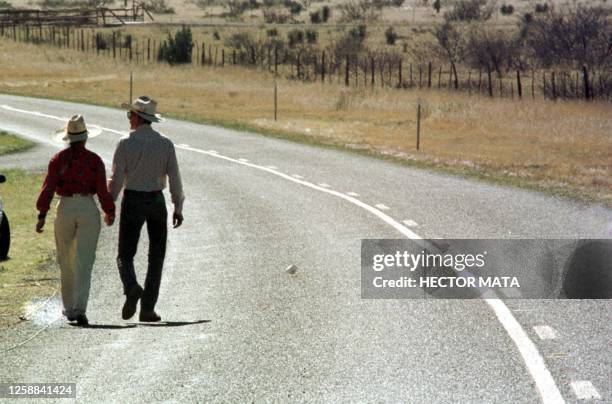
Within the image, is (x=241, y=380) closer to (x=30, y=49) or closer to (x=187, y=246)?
(x=187, y=246)

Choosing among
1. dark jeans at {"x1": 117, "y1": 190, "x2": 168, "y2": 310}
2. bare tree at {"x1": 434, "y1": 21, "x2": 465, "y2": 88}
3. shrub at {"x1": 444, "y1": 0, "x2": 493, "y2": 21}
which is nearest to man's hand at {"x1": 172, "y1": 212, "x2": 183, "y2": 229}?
dark jeans at {"x1": 117, "y1": 190, "x2": 168, "y2": 310}

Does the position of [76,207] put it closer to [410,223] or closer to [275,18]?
[410,223]

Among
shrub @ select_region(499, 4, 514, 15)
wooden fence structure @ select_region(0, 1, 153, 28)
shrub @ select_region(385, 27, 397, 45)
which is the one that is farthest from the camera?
shrub @ select_region(499, 4, 514, 15)

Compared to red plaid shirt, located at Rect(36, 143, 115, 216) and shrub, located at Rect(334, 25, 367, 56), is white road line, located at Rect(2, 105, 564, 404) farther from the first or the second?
shrub, located at Rect(334, 25, 367, 56)

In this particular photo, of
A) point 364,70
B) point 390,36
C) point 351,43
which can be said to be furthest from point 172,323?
point 390,36

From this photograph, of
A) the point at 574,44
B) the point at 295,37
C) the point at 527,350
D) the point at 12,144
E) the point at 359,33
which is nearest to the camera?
the point at 527,350

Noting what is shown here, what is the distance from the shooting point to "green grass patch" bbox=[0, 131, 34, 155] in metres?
28.2

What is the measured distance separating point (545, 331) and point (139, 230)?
11.7 ft

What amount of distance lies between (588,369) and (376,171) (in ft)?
48.7

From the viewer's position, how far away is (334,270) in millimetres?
11836

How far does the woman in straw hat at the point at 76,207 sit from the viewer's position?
9.18 meters

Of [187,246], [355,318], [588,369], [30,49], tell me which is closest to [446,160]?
[187,246]

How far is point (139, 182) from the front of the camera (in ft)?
30.5

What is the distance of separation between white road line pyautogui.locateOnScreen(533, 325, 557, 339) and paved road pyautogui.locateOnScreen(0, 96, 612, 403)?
0.13 ft
